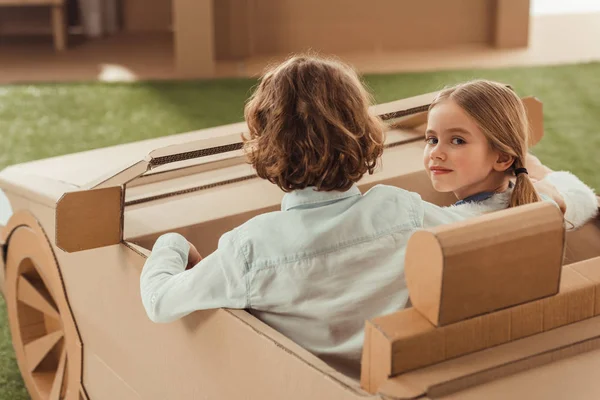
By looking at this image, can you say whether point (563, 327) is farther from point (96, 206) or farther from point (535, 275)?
point (96, 206)

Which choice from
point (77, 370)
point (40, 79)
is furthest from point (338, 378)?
point (40, 79)

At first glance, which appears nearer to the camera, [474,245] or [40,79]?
[474,245]

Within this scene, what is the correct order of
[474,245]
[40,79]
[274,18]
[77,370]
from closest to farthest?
[474,245], [77,370], [40,79], [274,18]

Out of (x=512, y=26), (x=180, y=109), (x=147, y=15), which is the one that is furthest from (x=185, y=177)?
(x=147, y=15)

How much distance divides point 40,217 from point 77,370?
0.24 metres

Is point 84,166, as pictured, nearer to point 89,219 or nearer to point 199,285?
point 89,219

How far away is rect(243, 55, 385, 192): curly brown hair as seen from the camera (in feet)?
3.14

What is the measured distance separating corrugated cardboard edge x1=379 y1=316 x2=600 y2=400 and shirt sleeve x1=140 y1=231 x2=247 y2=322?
25 cm

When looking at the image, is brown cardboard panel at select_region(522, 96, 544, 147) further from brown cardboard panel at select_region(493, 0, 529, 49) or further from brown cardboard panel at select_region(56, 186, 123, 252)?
brown cardboard panel at select_region(493, 0, 529, 49)

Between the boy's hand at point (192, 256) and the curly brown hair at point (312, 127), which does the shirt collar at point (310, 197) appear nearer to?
the curly brown hair at point (312, 127)

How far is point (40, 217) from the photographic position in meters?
1.34

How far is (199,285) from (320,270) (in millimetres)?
134

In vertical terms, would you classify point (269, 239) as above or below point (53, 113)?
above

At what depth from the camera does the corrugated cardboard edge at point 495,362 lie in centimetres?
76
